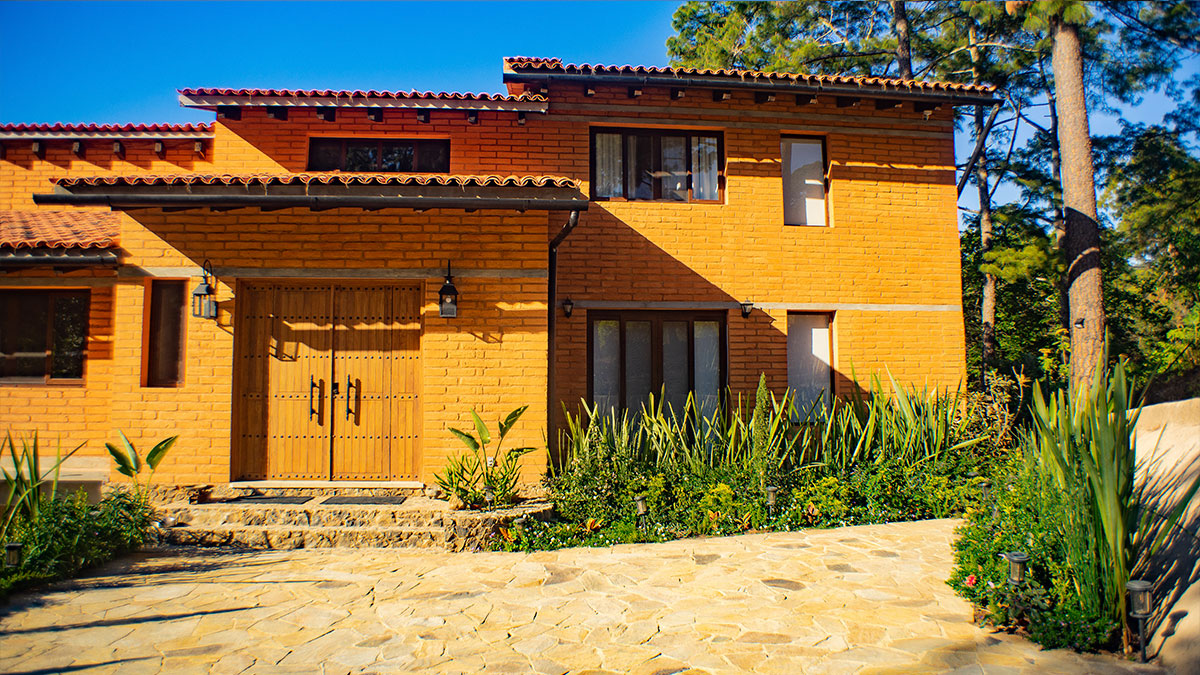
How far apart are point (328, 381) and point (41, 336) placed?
416 centimetres

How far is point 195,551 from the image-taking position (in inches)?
251

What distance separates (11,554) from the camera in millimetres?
5102

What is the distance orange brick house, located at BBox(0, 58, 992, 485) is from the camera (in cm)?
730

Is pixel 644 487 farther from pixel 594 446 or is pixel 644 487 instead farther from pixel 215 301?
pixel 215 301

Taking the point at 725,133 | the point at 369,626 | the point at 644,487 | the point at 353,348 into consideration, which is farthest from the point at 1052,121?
the point at 369,626

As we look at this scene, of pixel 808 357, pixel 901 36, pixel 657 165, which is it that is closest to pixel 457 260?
pixel 657 165

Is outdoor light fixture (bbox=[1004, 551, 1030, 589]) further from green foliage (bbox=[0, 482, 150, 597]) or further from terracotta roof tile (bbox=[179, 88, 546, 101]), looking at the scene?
terracotta roof tile (bbox=[179, 88, 546, 101])

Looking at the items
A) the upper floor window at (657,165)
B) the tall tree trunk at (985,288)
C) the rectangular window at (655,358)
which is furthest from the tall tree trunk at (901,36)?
the rectangular window at (655,358)

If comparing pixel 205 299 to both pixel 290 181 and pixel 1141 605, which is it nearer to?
pixel 290 181

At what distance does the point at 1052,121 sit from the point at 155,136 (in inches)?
857

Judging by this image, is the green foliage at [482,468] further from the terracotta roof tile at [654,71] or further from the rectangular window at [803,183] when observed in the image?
the rectangular window at [803,183]

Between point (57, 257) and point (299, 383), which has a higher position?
point (57, 257)

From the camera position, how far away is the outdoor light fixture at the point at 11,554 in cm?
509

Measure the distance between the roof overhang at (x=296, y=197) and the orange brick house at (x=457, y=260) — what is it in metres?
0.03
